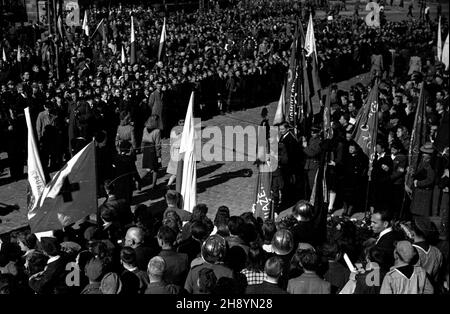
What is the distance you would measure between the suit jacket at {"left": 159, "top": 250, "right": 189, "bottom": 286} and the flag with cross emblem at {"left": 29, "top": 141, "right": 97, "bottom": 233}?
7.08 feet

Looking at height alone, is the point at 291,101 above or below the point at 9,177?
above

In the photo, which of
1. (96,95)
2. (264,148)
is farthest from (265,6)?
(264,148)

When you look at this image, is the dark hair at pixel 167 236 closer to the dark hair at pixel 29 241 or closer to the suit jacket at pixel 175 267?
the suit jacket at pixel 175 267

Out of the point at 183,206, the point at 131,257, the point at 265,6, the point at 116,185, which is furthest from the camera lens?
the point at 265,6

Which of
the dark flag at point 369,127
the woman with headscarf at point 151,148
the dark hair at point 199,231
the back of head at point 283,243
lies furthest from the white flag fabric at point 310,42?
the back of head at point 283,243

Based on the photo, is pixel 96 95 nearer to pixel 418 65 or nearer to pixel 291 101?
pixel 291 101

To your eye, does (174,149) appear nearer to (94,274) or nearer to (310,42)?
(310,42)

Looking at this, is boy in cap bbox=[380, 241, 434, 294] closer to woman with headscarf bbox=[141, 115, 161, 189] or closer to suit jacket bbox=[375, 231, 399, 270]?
suit jacket bbox=[375, 231, 399, 270]

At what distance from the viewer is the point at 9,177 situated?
1518cm

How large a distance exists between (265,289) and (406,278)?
1249 mm

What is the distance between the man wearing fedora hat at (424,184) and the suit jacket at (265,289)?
17.5ft

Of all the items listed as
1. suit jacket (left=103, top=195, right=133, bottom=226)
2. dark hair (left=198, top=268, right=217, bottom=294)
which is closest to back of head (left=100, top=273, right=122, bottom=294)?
dark hair (left=198, top=268, right=217, bottom=294)
